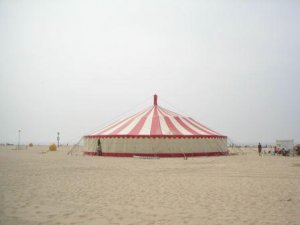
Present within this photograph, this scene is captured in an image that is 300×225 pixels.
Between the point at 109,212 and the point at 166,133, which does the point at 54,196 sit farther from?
the point at 166,133

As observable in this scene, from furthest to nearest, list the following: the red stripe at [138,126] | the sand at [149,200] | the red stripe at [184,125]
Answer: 1. the red stripe at [184,125]
2. the red stripe at [138,126]
3. the sand at [149,200]

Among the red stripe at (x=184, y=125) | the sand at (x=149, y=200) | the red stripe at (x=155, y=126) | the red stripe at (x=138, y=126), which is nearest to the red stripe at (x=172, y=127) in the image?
the red stripe at (x=155, y=126)

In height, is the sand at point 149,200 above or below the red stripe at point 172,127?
below

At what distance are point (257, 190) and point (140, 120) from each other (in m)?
12.8

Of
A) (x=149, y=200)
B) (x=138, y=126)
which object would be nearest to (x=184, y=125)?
(x=138, y=126)

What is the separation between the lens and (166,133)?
56.2 feet

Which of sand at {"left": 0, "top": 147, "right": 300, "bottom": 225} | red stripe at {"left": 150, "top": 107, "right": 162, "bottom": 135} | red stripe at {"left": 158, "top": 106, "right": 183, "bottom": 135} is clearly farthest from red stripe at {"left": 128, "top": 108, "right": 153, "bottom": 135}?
sand at {"left": 0, "top": 147, "right": 300, "bottom": 225}

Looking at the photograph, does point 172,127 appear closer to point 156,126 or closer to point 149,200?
point 156,126

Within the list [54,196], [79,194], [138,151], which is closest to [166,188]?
[79,194]

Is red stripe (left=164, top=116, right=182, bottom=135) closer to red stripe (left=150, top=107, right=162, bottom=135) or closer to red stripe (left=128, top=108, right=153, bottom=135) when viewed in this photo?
red stripe (left=150, top=107, right=162, bottom=135)

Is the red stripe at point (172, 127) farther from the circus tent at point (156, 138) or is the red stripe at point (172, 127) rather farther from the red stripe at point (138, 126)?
the red stripe at point (138, 126)

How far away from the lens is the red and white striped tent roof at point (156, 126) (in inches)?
679

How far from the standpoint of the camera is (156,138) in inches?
660

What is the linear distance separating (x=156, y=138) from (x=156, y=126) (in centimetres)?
132
